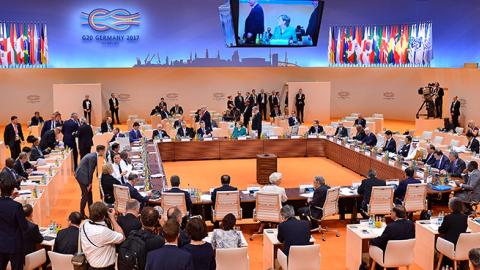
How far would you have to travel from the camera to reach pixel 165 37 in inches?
1148

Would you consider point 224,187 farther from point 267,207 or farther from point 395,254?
point 395,254

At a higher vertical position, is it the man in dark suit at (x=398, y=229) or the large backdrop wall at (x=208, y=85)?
the large backdrop wall at (x=208, y=85)

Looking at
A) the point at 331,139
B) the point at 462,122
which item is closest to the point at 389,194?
the point at 331,139

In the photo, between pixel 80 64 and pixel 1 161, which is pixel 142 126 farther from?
pixel 80 64

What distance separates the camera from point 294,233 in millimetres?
7828

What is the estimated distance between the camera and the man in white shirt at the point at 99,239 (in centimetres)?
628

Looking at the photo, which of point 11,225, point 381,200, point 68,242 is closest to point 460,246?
point 381,200

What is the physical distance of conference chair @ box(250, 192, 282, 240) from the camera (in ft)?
33.9

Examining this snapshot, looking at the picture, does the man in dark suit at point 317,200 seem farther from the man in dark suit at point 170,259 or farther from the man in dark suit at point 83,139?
the man in dark suit at point 83,139

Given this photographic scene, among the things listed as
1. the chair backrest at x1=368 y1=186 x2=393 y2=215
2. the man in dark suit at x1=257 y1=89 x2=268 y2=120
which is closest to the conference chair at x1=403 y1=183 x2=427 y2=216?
the chair backrest at x1=368 y1=186 x2=393 y2=215

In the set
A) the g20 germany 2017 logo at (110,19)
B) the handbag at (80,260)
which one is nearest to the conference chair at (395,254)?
the handbag at (80,260)

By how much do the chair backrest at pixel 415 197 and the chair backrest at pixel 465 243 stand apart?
8.89ft

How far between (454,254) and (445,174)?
4273 mm

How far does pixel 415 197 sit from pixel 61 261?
681cm
